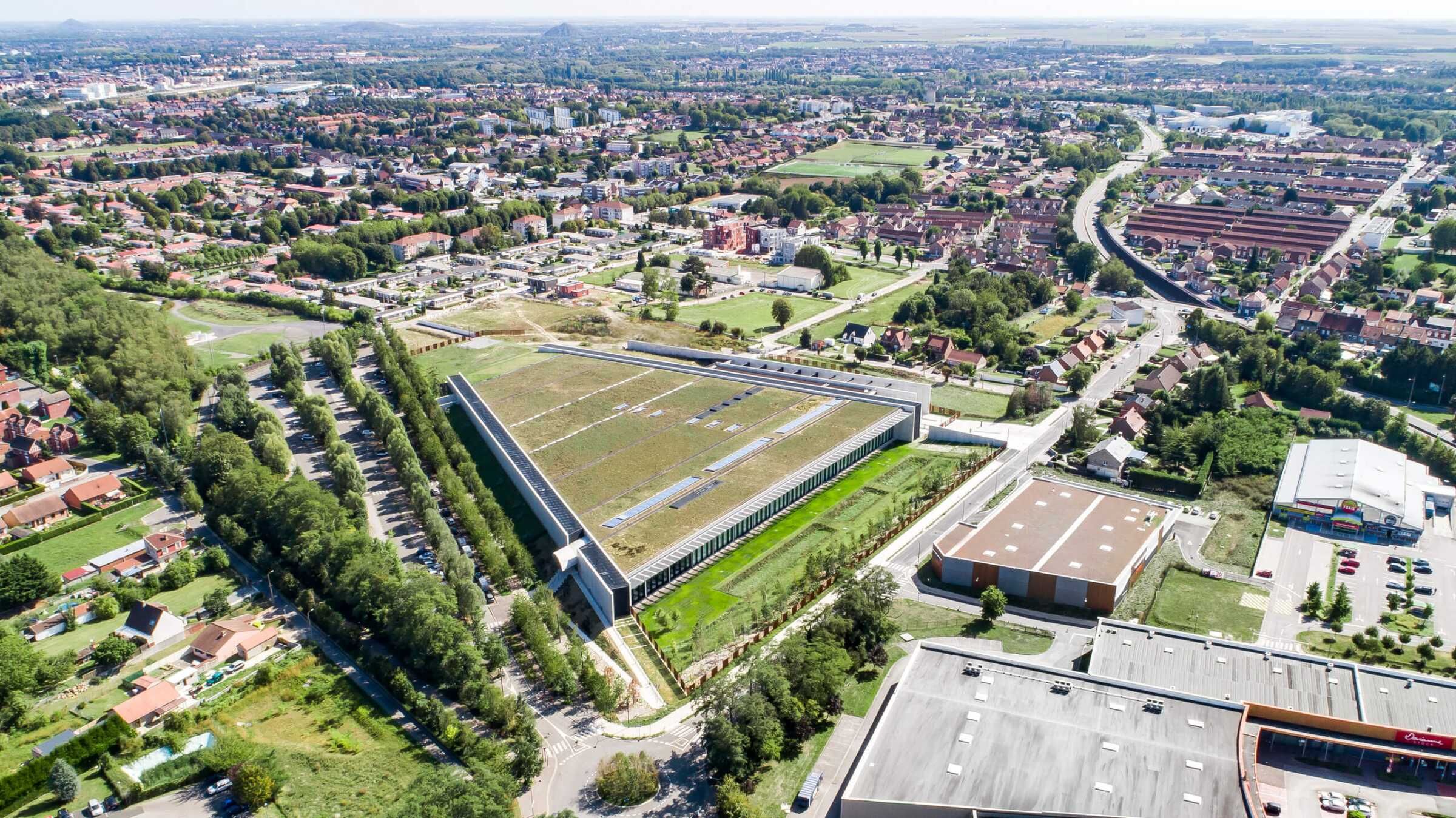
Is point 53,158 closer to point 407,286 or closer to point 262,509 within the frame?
point 407,286

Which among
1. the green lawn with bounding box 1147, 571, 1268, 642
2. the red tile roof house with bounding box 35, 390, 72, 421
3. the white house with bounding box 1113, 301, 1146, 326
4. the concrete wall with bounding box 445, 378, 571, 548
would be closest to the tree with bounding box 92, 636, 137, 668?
the concrete wall with bounding box 445, 378, 571, 548

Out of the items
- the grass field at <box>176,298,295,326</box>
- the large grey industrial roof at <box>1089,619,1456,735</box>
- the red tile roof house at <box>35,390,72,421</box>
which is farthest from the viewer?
the grass field at <box>176,298,295,326</box>

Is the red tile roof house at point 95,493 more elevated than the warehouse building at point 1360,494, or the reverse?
the warehouse building at point 1360,494

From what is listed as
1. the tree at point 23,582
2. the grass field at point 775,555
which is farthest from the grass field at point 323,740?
the tree at point 23,582

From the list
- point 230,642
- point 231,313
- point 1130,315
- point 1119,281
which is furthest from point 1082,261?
point 230,642

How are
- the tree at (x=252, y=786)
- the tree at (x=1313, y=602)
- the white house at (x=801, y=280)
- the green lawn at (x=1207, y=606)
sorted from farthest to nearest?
the white house at (x=801, y=280) < the tree at (x=1313, y=602) < the green lawn at (x=1207, y=606) < the tree at (x=252, y=786)

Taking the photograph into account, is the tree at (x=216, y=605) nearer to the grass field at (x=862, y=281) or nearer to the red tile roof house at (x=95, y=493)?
the red tile roof house at (x=95, y=493)

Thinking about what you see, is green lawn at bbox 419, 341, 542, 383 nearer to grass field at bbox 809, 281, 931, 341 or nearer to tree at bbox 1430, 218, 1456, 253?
grass field at bbox 809, 281, 931, 341

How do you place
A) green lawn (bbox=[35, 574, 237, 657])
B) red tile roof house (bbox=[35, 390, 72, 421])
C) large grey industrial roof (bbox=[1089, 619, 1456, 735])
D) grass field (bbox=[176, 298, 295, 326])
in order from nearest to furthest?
large grey industrial roof (bbox=[1089, 619, 1456, 735]) → green lawn (bbox=[35, 574, 237, 657]) → red tile roof house (bbox=[35, 390, 72, 421]) → grass field (bbox=[176, 298, 295, 326])
